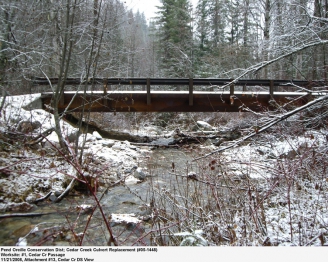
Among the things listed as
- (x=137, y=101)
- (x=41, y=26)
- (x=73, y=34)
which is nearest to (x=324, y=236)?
(x=73, y=34)

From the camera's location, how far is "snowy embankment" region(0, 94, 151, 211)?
16.7ft

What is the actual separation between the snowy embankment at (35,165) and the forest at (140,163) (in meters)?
0.03

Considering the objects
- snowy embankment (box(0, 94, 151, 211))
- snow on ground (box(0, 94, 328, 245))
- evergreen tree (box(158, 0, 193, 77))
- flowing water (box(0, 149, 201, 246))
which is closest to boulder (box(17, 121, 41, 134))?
snowy embankment (box(0, 94, 151, 211))

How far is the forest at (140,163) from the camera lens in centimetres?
306

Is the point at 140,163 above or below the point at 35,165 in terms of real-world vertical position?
below

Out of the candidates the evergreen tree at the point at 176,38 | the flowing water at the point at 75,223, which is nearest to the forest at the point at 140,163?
the flowing water at the point at 75,223

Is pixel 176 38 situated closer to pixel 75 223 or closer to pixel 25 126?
pixel 25 126

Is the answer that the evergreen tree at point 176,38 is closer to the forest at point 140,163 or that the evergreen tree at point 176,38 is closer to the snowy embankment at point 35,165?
the forest at point 140,163

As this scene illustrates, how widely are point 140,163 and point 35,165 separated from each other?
2966mm

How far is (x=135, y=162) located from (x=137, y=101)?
134 inches

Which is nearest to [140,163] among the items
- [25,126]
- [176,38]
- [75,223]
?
[25,126]

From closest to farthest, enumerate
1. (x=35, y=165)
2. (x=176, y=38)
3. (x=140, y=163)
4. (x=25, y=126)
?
(x=35, y=165)
(x=25, y=126)
(x=140, y=163)
(x=176, y=38)

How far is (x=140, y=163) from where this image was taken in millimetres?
7891

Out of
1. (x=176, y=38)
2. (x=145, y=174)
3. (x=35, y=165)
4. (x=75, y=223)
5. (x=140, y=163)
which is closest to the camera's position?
(x=75, y=223)
